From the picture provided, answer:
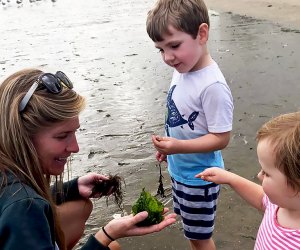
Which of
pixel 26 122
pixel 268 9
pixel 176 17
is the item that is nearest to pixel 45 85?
pixel 26 122

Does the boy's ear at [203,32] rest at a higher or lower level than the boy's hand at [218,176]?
higher

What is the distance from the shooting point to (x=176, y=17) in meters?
2.93

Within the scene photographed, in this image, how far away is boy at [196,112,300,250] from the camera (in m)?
1.96

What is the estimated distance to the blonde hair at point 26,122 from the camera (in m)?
2.23

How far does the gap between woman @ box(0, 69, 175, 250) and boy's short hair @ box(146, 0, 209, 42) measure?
77cm

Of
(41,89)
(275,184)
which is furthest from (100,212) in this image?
(275,184)

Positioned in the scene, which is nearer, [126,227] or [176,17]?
[126,227]

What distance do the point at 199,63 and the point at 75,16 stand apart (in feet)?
49.2

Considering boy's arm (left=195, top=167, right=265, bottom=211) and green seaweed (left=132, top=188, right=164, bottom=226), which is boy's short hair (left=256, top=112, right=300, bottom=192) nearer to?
boy's arm (left=195, top=167, right=265, bottom=211)

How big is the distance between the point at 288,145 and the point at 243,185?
2.26 ft

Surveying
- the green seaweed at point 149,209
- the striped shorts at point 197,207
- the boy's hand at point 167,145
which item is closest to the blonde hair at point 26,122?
the green seaweed at point 149,209

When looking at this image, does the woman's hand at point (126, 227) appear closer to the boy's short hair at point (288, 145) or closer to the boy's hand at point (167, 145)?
A: the boy's hand at point (167, 145)

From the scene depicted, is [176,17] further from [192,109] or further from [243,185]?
[243,185]

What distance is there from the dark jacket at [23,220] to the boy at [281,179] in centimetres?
101
